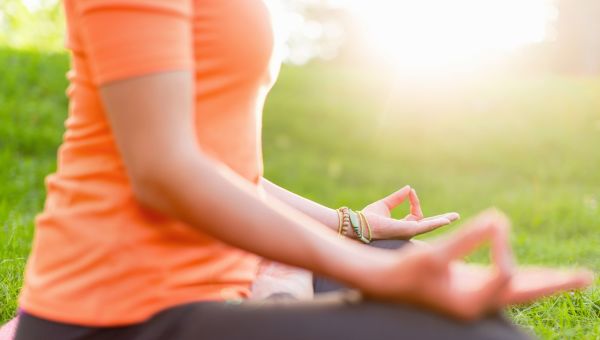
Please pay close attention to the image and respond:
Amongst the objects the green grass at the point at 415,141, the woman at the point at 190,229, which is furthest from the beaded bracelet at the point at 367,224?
the green grass at the point at 415,141

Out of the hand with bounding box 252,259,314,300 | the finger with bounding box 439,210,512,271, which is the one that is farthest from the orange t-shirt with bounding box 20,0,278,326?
the finger with bounding box 439,210,512,271

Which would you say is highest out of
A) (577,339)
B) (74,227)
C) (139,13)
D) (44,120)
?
(44,120)

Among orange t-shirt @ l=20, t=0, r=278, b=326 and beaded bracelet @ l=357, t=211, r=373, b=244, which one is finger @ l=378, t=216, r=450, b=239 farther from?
orange t-shirt @ l=20, t=0, r=278, b=326

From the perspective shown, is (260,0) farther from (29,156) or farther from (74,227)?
(29,156)

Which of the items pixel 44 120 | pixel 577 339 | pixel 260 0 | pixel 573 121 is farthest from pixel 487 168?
pixel 260 0

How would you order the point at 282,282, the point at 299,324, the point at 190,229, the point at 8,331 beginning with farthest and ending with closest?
the point at 8,331, the point at 282,282, the point at 190,229, the point at 299,324

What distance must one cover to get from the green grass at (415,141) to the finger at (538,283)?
3751 millimetres

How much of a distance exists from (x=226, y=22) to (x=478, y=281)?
0.60 m

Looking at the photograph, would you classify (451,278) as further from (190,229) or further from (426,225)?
(426,225)

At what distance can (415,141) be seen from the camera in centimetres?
909

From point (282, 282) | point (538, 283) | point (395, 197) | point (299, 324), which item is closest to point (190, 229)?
point (299, 324)

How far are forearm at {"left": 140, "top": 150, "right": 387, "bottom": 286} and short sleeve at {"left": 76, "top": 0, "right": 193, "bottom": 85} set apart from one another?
15 cm

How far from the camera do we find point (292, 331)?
121cm

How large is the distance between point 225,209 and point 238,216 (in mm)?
23
